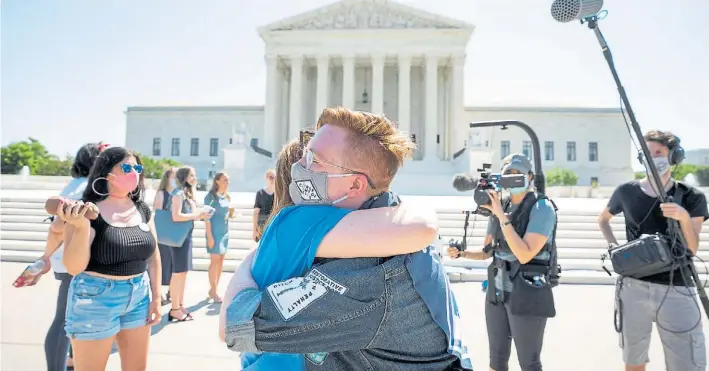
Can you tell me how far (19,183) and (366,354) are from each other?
93.3ft

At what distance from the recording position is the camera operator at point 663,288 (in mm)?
2799

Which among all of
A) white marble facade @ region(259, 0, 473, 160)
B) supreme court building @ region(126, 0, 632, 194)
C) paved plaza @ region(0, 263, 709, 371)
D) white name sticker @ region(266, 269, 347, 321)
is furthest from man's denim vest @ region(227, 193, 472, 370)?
white marble facade @ region(259, 0, 473, 160)

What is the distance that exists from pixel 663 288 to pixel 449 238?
27.4 ft

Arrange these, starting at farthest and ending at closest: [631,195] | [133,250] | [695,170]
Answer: [695,170] < [631,195] < [133,250]

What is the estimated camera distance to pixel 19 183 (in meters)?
22.7

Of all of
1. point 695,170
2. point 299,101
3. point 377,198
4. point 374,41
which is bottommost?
point 377,198

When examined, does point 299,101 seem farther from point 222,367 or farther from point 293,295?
point 293,295

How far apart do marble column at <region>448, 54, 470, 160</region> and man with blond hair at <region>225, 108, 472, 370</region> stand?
36011 mm

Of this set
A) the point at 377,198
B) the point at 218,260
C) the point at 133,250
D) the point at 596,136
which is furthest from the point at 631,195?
the point at 596,136

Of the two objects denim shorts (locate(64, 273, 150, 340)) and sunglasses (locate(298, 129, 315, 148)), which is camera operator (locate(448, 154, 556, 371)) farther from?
denim shorts (locate(64, 273, 150, 340))

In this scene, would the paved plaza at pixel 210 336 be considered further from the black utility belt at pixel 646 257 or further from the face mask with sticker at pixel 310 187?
the face mask with sticker at pixel 310 187

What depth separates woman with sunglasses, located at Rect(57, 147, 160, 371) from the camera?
249 cm

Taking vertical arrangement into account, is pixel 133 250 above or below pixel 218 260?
above

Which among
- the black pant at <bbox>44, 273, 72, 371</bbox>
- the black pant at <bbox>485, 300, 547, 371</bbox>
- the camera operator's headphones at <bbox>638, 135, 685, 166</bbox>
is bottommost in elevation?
the black pant at <bbox>44, 273, 72, 371</bbox>
